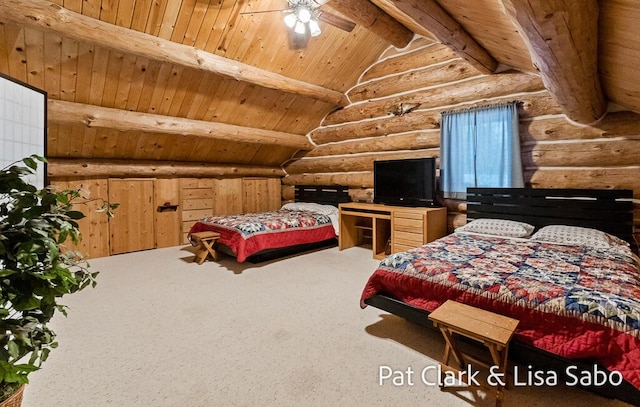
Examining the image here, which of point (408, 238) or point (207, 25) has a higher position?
point (207, 25)

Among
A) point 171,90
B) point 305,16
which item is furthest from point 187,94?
point 305,16

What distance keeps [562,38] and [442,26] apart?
129cm

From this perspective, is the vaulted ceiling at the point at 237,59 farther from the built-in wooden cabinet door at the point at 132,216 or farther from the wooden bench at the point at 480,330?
the wooden bench at the point at 480,330

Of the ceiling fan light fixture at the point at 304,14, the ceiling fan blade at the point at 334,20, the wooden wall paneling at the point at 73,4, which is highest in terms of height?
the ceiling fan blade at the point at 334,20

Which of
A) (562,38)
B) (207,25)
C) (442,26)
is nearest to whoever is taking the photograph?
(562,38)

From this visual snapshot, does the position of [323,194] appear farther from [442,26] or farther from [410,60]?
[442,26]

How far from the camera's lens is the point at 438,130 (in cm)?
454

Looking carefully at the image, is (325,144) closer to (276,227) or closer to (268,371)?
(276,227)

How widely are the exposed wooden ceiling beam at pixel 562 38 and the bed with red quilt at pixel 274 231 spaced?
334 centimetres

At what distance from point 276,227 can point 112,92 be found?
105 inches

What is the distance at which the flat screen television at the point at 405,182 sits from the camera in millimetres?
4340

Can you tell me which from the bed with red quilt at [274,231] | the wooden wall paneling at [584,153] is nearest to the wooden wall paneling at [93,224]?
the bed with red quilt at [274,231]

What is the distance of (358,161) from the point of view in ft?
18.2

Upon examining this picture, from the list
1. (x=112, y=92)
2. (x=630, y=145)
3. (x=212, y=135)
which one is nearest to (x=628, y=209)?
(x=630, y=145)
